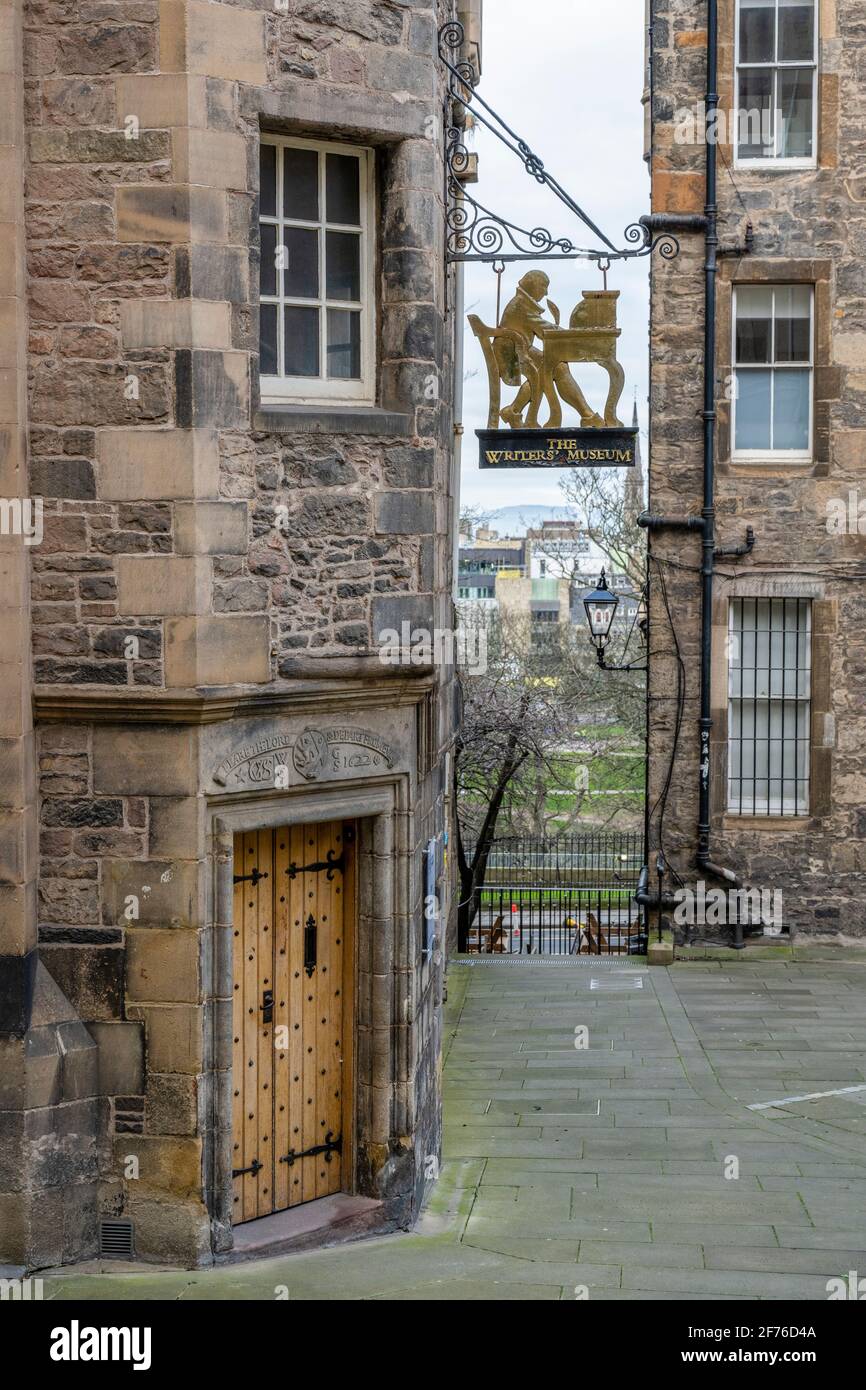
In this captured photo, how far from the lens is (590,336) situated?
11.4 m

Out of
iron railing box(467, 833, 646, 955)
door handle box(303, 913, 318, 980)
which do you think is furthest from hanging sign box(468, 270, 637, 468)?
iron railing box(467, 833, 646, 955)

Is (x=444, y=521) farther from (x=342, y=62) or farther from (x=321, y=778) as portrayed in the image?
(x=342, y=62)

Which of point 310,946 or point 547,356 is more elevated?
point 547,356

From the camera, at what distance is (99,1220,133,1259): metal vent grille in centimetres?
737

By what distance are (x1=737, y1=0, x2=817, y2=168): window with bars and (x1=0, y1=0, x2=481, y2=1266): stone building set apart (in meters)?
9.13

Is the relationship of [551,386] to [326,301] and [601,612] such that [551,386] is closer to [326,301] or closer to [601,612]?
[326,301]

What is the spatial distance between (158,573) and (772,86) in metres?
11.7

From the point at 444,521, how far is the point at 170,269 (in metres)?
2.54

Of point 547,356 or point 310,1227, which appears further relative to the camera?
point 547,356

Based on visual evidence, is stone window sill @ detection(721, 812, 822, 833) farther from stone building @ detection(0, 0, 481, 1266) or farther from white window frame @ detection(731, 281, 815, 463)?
stone building @ detection(0, 0, 481, 1266)

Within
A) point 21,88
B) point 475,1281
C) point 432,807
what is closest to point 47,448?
point 21,88

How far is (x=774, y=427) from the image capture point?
53.7 ft

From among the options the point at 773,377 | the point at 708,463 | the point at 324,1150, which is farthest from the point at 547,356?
the point at 324,1150

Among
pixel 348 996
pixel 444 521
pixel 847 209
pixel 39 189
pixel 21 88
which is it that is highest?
pixel 847 209
